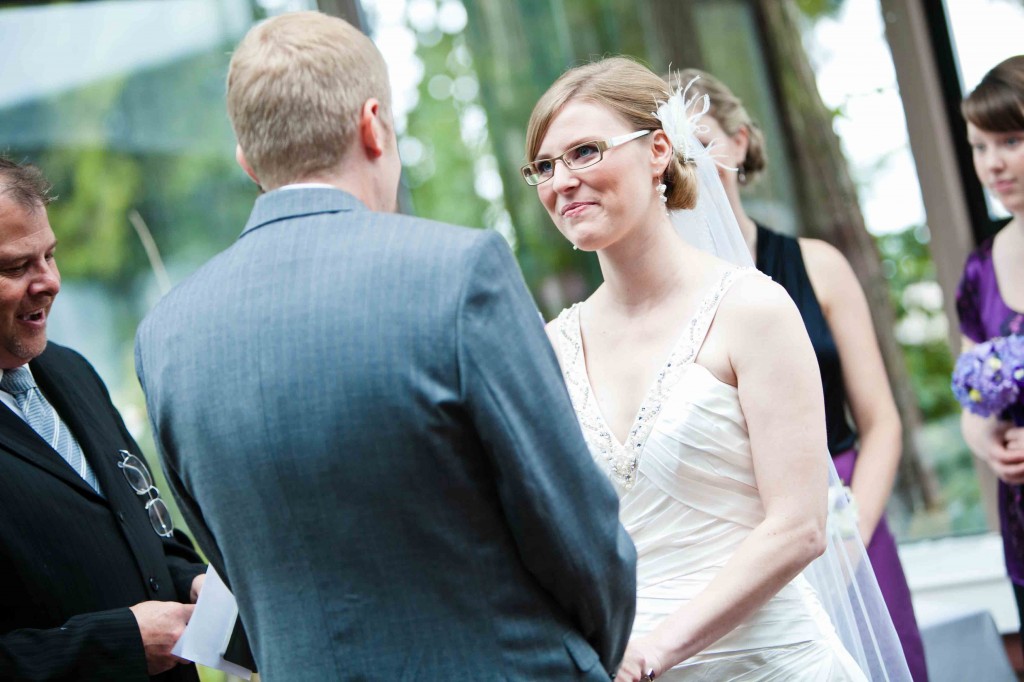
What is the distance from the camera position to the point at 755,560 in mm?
1770

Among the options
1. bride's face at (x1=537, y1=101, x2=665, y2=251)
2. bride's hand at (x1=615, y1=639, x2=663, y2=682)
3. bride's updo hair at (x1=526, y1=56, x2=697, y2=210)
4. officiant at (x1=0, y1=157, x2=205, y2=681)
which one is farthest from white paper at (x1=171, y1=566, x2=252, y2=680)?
bride's updo hair at (x1=526, y1=56, x2=697, y2=210)

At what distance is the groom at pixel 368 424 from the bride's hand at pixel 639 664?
0.66 ft

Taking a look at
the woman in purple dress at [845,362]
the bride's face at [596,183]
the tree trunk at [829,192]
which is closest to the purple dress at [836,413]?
the woman in purple dress at [845,362]

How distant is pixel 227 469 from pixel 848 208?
12.8ft

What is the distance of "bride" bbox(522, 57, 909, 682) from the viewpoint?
1788 millimetres

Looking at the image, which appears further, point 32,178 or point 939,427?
point 939,427

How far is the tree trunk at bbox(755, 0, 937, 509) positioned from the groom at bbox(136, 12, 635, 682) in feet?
11.7

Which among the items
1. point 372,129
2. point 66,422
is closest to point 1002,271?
point 372,129

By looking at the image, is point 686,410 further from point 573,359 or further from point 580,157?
point 580,157

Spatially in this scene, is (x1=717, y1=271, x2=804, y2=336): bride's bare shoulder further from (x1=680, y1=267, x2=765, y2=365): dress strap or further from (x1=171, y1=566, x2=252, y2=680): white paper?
(x1=171, y1=566, x2=252, y2=680): white paper

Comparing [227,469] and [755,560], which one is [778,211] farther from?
[227,469]

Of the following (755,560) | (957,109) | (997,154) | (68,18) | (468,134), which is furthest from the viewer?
(468,134)

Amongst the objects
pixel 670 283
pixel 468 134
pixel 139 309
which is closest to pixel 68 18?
pixel 139 309

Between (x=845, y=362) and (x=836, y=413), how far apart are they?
0.51 ft
